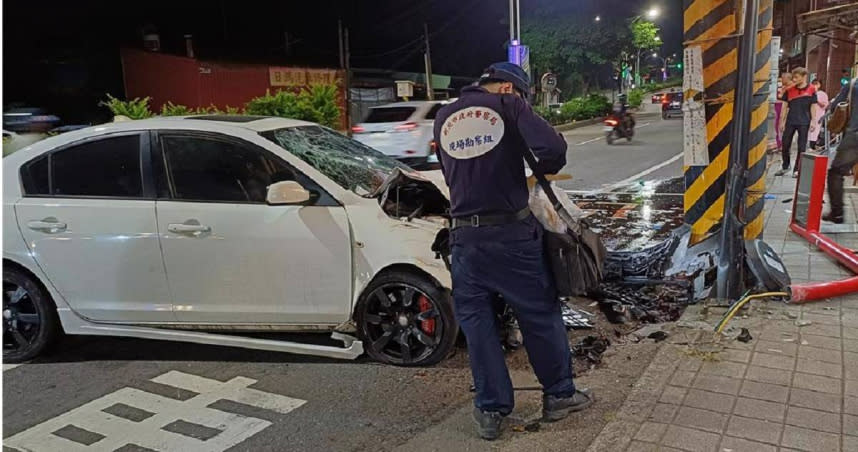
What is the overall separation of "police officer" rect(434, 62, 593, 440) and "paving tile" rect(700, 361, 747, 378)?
3.35 ft

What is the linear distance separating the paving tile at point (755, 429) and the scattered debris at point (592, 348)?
3.54ft

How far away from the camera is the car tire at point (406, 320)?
164 inches

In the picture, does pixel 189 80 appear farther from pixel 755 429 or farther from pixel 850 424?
pixel 850 424

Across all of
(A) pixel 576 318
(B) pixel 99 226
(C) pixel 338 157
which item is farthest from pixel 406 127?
(B) pixel 99 226

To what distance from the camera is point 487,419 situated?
11.0 ft

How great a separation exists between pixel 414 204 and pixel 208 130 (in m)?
1.44

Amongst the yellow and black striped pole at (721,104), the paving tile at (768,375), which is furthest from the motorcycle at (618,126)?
the paving tile at (768,375)

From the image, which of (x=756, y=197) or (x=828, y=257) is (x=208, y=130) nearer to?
(x=756, y=197)

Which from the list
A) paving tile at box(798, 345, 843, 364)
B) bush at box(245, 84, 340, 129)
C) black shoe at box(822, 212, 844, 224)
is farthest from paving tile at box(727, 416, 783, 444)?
bush at box(245, 84, 340, 129)

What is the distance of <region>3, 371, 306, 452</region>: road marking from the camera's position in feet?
11.6

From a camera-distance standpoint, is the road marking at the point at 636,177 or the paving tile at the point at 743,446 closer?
the paving tile at the point at 743,446

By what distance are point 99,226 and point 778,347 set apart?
4.35 metres

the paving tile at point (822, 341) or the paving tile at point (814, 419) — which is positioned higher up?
the paving tile at point (822, 341)

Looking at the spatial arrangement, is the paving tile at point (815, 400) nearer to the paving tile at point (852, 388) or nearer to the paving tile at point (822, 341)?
the paving tile at point (852, 388)
